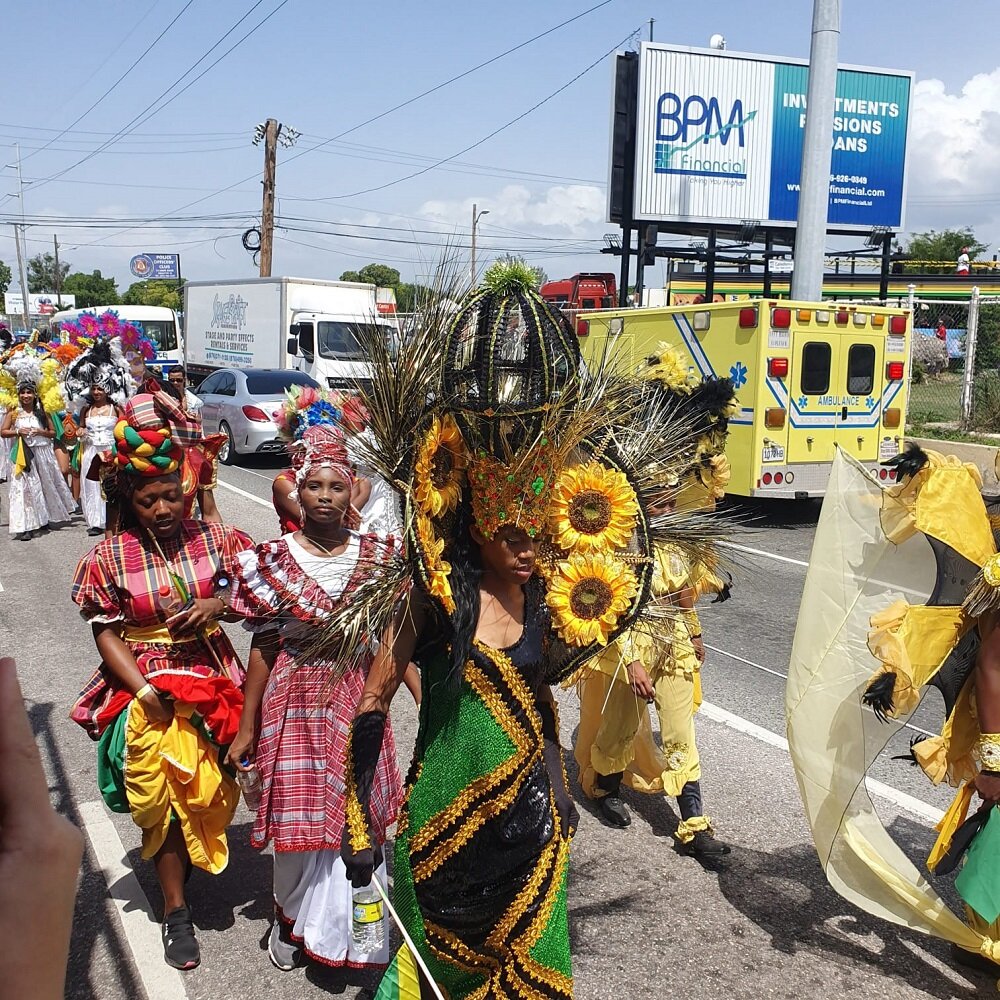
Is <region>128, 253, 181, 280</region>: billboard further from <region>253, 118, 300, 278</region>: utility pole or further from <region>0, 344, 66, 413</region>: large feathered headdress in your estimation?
<region>0, 344, 66, 413</region>: large feathered headdress

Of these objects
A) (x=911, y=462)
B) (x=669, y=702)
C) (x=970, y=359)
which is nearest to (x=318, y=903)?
(x=669, y=702)

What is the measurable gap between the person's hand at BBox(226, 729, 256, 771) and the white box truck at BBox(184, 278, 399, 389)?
42.7ft

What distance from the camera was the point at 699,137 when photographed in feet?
66.9

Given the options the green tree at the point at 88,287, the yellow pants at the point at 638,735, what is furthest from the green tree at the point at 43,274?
the yellow pants at the point at 638,735

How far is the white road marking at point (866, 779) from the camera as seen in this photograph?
4.47 m

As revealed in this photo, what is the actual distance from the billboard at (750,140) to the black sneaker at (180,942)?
1848 centimetres

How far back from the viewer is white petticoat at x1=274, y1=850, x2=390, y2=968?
3.32 meters

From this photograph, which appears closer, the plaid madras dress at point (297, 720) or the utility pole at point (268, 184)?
the plaid madras dress at point (297, 720)

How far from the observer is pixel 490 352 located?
2.52m

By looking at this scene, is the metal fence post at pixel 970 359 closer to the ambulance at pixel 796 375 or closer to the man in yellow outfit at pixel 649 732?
the ambulance at pixel 796 375

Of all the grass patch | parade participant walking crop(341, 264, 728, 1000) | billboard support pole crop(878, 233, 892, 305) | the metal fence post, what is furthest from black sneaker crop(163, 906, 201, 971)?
billboard support pole crop(878, 233, 892, 305)

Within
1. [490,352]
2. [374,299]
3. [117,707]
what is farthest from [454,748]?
[117,707]

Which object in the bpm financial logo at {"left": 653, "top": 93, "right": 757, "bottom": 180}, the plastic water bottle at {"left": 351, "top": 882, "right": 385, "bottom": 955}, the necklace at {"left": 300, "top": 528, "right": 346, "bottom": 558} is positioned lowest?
the plastic water bottle at {"left": 351, "top": 882, "right": 385, "bottom": 955}

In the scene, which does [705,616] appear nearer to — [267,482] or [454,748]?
[454,748]
